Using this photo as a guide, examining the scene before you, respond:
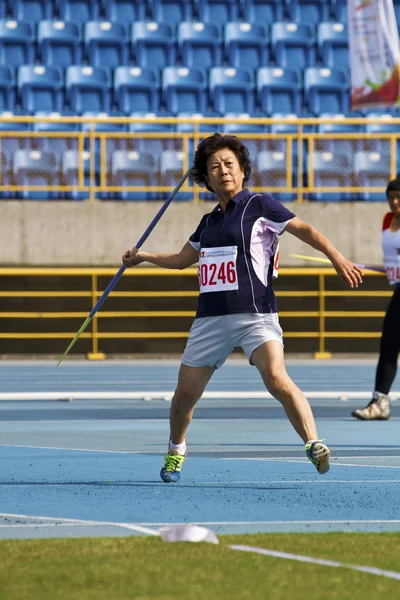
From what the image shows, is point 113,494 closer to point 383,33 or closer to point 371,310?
point 383,33

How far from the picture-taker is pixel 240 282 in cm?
647

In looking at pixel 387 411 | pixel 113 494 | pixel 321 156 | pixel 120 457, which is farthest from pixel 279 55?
pixel 113 494

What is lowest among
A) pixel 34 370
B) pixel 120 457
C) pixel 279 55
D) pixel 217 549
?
pixel 34 370

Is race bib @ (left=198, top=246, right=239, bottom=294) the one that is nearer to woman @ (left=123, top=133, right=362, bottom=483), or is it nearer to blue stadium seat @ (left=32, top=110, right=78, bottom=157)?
woman @ (left=123, top=133, right=362, bottom=483)

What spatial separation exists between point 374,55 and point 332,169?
2.00 meters

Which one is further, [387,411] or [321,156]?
[321,156]

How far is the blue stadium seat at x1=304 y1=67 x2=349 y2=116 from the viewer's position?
71.2 ft

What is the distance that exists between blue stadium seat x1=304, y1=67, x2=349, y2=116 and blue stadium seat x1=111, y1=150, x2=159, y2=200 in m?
3.58

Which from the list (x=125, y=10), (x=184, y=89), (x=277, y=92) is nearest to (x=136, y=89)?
(x=184, y=89)

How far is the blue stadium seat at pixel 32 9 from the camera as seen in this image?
23141 mm

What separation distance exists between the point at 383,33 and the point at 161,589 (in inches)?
617

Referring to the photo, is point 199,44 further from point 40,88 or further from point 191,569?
point 191,569

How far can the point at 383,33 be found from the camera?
18609mm

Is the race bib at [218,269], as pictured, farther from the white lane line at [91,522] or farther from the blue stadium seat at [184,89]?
the blue stadium seat at [184,89]
